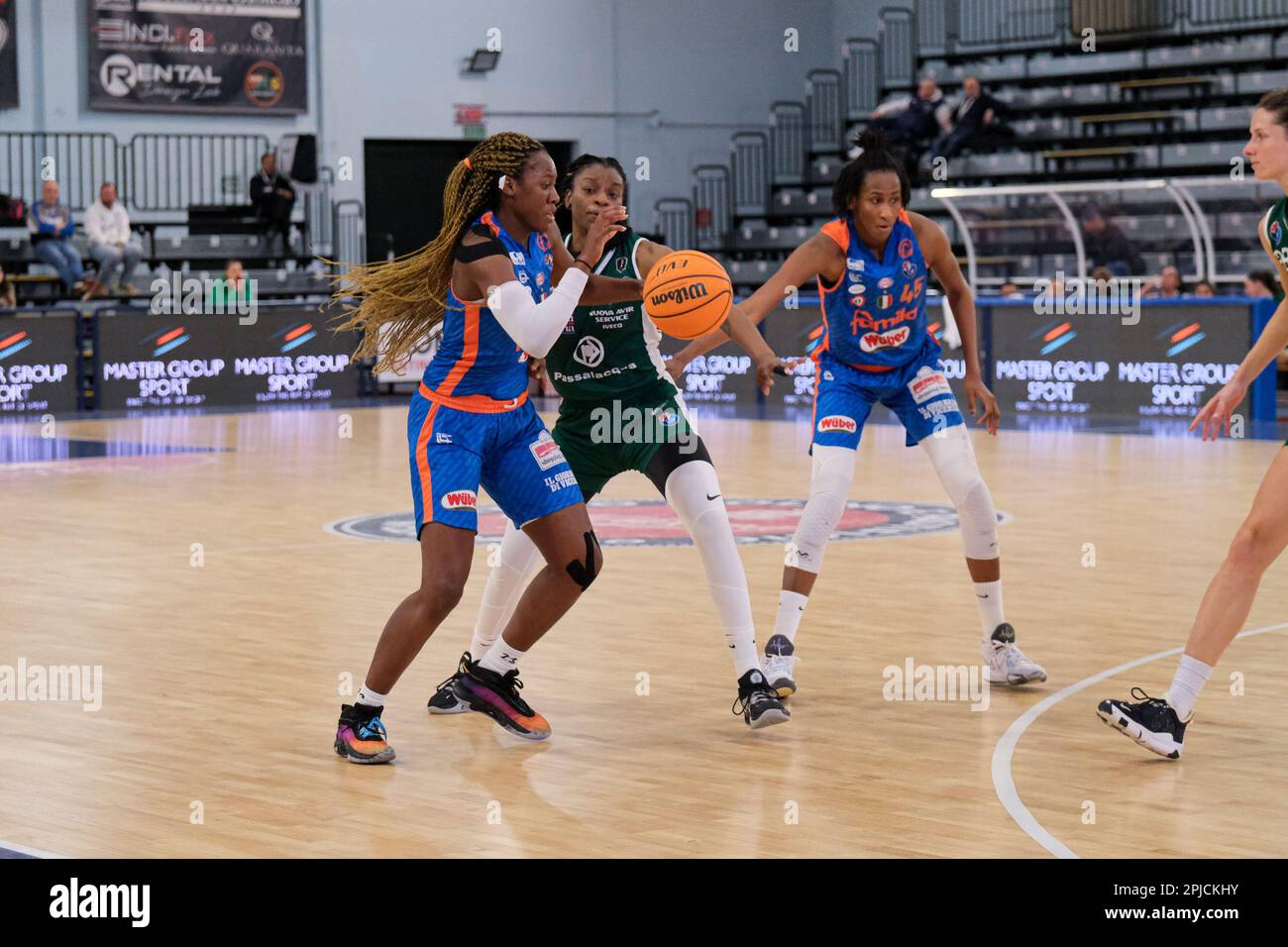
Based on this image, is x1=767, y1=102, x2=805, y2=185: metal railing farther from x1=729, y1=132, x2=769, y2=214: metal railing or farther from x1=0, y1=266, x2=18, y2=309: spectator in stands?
x1=0, y1=266, x2=18, y2=309: spectator in stands

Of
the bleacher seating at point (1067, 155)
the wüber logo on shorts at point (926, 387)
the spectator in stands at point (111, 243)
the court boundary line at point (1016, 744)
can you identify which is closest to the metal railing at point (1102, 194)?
the bleacher seating at point (1067, 155)

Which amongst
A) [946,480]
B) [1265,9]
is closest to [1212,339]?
[1265,9]

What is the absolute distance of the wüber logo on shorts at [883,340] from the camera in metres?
7.37

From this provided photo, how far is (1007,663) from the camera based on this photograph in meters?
7.30

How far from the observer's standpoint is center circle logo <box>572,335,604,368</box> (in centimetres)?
679

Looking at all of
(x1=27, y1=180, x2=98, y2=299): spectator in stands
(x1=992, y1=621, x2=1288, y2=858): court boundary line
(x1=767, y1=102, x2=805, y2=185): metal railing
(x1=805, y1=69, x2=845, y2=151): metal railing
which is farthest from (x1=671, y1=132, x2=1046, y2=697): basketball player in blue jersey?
(x1=767, y1=102, x2=805, y2=185): metal railing

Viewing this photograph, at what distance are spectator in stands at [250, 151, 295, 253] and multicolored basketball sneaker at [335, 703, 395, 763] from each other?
21203 millimetres

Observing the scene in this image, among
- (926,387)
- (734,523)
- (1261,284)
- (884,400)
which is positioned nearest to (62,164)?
(1261,284)

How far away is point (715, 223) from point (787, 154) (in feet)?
5.69

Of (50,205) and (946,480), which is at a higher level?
(50,205)

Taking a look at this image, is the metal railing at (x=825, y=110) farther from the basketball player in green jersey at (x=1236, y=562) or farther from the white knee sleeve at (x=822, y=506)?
the basketball player in green jersey at (x=1236, y=562)

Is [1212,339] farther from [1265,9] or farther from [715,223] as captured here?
[715,223]

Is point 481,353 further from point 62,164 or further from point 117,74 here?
point 117,74
